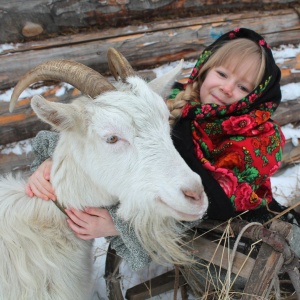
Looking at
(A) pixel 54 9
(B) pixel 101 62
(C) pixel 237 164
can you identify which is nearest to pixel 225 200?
(C) pixel 237 164

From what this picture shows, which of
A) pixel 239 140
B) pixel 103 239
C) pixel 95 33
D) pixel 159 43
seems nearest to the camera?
pixel 239 140

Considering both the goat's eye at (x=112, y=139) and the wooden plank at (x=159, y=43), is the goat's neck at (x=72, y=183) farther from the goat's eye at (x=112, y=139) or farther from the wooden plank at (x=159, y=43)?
the wooden plank at (x=159, y=43)

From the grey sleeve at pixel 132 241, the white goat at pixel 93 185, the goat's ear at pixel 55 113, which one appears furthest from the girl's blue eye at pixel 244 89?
the goat's ear at pixel 55 113

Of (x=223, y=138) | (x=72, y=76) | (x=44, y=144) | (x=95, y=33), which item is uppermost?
(x=72, y=76)

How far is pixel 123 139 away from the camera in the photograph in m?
1.93

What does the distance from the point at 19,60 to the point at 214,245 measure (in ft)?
7.31

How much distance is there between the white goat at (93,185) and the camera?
188 centimetres

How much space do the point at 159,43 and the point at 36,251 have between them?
8.01ft

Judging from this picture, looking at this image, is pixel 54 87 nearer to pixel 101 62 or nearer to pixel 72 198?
pixel 101 62

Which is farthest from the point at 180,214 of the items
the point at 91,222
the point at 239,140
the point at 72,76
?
the point at 72,76

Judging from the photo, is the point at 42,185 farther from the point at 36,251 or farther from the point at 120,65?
the point at 120,65

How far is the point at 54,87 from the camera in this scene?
348cm

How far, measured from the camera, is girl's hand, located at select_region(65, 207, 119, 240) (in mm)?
A: 2227

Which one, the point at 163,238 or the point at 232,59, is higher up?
the point at 232,59
